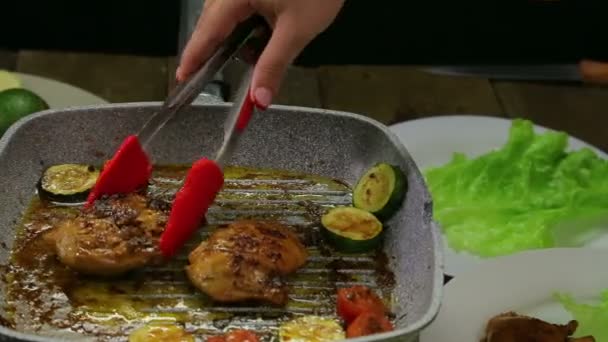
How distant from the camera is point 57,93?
6.58ft

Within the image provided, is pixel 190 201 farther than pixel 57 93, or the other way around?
pixel 57 93

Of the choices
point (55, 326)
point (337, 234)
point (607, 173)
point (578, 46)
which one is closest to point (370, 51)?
point (578, 46)

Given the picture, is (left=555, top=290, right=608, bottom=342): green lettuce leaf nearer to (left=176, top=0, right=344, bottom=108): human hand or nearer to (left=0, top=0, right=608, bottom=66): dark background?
(left=176, top=0, right=344, bottom=108): human hand

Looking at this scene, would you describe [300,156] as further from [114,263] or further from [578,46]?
[578,46]

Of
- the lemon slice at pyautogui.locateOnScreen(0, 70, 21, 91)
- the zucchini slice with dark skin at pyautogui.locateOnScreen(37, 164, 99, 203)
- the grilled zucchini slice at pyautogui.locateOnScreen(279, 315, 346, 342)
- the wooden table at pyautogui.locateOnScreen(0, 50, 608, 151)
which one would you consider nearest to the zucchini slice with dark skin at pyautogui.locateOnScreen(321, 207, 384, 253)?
the grilled zucchini slice at pyautogui.locateOnScreen(279, 315, 346, 342)

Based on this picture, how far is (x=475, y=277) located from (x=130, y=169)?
66 centimetres

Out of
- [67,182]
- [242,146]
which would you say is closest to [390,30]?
[242,146]

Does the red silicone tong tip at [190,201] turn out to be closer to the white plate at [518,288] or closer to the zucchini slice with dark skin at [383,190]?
the zucchini slice with dark skin at [383,190]

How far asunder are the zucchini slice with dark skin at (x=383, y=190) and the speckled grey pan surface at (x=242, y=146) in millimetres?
15

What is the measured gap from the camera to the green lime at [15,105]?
172cm

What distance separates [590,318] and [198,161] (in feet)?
2.63

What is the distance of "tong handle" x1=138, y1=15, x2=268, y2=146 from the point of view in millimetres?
1348

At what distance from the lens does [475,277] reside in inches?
60.6

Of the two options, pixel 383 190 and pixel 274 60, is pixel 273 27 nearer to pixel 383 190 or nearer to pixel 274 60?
pixel 274 60
